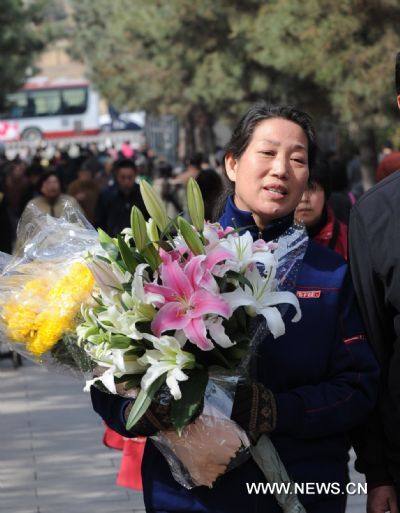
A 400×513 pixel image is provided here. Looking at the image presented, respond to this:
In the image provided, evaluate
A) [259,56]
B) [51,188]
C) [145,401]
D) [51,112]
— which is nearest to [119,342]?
[145,401]

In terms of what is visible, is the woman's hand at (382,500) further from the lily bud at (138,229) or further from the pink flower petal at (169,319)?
the lily bud at (138,229)

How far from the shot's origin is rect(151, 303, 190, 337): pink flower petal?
3.05 meters

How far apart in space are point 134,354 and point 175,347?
0.12 m

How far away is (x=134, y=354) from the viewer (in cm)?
313

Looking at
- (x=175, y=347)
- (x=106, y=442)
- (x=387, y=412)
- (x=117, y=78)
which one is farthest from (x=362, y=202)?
(x=117, y=78)

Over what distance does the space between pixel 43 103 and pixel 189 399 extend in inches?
2674

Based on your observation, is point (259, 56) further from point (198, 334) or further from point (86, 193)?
point (198, 334)

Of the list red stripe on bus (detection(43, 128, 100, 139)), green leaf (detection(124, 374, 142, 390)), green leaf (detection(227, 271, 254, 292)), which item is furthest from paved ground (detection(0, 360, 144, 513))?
red stripe on bus (detection(43, 128, 100, 139))

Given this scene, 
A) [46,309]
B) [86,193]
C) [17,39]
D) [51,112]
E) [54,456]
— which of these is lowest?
[51,112]

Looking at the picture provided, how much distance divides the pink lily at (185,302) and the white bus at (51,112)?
67.2m

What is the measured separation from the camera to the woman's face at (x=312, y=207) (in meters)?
6.28

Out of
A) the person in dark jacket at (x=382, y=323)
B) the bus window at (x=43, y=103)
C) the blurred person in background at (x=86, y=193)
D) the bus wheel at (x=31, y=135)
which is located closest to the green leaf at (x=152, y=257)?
the person in dark jacket at (x=382, y=323)

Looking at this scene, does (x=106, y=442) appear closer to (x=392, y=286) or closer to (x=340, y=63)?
(x=392, y=286)

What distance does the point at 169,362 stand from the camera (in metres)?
3.06
